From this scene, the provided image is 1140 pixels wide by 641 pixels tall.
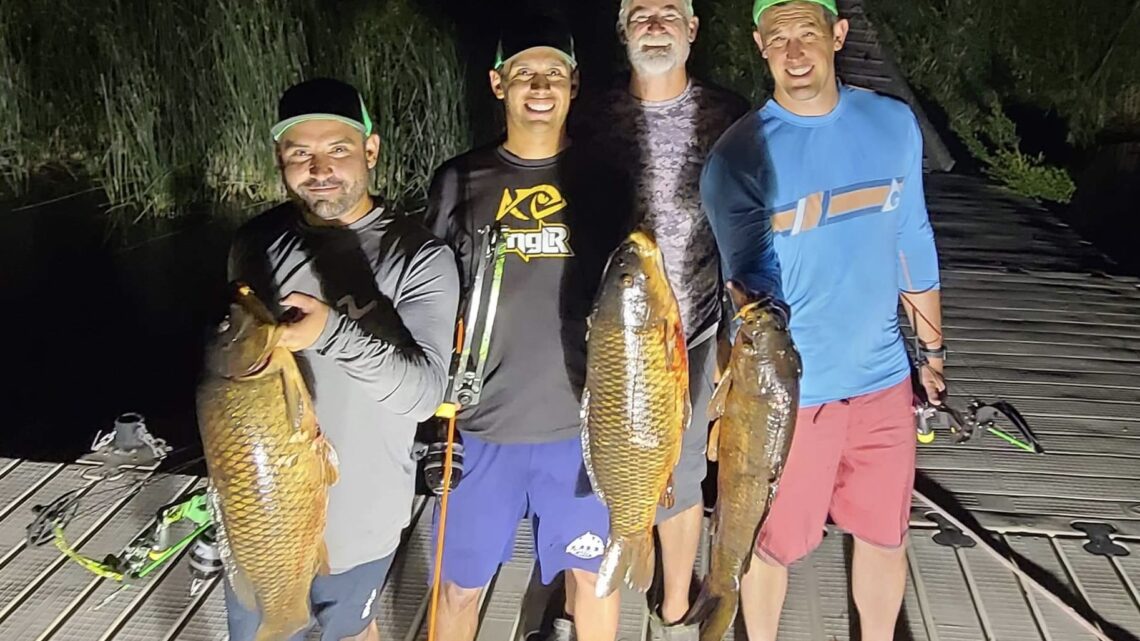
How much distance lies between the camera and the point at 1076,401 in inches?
194

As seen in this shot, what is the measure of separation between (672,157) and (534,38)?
1.52 feet

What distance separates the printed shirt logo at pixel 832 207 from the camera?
8.02 ft

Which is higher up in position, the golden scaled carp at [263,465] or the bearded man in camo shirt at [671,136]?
the bearded man in camo shirt at [671,136]

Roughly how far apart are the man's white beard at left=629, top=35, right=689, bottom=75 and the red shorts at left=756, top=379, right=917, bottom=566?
90 cm

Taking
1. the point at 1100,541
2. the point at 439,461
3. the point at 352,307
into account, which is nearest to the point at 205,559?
the point at 439,461

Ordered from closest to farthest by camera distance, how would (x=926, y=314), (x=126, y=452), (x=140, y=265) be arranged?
(x=926, y=314) → (x=126, y=452) → (x=140, y=265)

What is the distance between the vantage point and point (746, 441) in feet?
7.16

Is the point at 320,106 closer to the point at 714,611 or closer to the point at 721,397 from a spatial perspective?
the point at 721,397

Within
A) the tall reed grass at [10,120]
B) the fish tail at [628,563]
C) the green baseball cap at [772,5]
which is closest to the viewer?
the fish tail at [628,563]

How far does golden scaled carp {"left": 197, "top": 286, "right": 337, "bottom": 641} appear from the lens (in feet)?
6.03

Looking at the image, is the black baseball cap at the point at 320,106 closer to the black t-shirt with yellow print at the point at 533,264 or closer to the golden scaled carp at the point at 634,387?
the black t-shirt with yellow print at the point at 533,264

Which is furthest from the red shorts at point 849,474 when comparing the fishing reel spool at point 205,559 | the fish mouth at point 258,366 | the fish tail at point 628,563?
the fishing reel spool at point 205,559

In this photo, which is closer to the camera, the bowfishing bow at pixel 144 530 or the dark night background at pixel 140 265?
the bowfishing bow at pixel 144 530

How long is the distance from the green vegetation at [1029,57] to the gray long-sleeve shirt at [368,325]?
10125 millimetres
